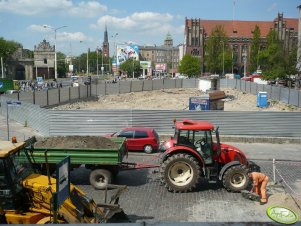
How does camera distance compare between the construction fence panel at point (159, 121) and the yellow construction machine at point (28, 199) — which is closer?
the yellow construction machine at point (28, 199)

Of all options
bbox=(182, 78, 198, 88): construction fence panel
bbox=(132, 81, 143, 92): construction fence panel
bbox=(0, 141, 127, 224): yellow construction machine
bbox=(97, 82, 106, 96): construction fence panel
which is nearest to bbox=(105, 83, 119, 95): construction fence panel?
bbox=(97, 82, 106, 96): construction fence panel

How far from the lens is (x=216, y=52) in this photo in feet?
336

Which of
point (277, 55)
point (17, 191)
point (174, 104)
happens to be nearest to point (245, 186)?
point (17, 191)

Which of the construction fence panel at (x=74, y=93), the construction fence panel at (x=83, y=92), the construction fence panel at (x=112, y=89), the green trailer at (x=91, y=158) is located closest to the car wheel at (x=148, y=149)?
the green trailer at (x=91, y=158)

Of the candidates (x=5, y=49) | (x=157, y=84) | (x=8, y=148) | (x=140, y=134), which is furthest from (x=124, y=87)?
(x=5, y=49)

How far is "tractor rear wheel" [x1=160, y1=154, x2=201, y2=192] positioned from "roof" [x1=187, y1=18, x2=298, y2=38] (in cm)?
11690

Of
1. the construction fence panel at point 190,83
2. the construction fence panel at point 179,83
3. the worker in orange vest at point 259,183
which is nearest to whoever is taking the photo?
the worker in orange vest at point 259,183

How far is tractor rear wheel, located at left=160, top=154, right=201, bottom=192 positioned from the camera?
1360 centimetres

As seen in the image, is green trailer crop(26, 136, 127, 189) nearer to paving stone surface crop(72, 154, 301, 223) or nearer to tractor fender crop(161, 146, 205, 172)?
paving stone surface crop(72, 154, 301, 223)

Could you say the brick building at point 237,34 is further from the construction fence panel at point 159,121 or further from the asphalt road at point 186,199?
the asphalt road at point 186,199

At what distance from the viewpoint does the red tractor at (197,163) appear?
1359cm

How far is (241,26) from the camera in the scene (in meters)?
131

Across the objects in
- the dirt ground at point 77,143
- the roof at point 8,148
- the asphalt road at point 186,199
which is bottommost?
the asphalt road at point 186,199

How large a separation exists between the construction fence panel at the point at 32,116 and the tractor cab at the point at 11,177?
51.1ft
